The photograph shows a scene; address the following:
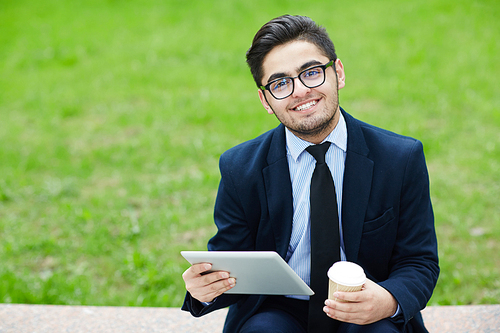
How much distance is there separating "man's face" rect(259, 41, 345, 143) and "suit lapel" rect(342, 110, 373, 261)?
20cm

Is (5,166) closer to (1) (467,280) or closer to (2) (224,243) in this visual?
(2) (224,243)

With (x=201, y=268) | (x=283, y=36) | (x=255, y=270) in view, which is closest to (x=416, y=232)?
(x=255, y=270)

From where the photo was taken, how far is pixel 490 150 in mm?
5305

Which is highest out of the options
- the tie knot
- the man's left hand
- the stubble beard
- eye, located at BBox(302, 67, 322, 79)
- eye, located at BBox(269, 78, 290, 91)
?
eye, located at BBox(302, 67, 322, 79)

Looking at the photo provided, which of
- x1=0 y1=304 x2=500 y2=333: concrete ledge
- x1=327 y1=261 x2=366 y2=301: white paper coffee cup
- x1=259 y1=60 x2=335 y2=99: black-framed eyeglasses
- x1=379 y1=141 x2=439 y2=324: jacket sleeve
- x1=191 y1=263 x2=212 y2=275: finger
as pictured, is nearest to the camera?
x1=327 y1=261 x2=366 y2=301: white paper coffee cup

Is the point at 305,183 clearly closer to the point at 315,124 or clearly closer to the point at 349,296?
the point at 315,124

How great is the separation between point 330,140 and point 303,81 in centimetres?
31

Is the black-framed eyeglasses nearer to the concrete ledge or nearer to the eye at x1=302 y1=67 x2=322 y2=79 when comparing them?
the eye at x1=302 y1=67 x2=322 y2=79

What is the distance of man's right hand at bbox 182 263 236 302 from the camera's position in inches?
78.7

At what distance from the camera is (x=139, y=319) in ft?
9.92

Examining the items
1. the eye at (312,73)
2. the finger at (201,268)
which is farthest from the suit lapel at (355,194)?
the finger at (201,268)

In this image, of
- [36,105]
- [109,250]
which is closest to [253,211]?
[109,250]

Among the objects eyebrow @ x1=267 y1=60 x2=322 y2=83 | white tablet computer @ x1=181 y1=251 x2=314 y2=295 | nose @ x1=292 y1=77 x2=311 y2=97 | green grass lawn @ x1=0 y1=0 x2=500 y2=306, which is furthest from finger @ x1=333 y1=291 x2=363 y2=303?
green grass lawn @ x1=0 y1=0 x2=500 y2=306

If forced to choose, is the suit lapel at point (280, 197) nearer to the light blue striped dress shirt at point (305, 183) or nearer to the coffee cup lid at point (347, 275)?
the light blue striped dress shirt at point (305, 183)
